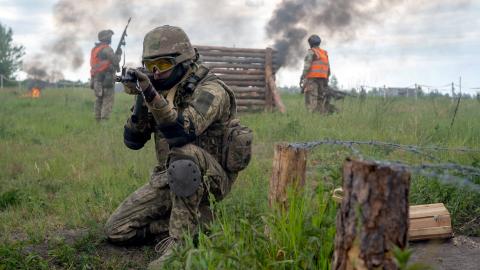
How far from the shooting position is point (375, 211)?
7.18 feet

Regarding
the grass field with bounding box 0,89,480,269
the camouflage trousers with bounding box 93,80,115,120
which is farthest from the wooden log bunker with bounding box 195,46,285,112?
the camouflage trousers with bounding box 93,80,115,120

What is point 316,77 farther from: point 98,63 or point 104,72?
point 98,63

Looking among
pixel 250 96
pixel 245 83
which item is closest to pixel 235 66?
pixel 245 83

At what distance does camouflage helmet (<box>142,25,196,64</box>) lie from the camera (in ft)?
14.8

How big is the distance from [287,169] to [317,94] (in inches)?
397

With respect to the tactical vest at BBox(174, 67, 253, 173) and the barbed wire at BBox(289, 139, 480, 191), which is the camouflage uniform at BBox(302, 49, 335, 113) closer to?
the tactical vest at BBox(174, 67, 253, 173)

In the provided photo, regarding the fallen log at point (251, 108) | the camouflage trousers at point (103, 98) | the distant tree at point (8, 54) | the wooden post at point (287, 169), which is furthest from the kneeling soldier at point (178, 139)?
the distant tree at point (8, 54)

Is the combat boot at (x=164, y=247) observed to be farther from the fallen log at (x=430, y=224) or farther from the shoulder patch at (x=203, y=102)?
the fallen log at (x=430, y=224)

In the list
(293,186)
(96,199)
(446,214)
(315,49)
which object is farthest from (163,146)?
(315,49)

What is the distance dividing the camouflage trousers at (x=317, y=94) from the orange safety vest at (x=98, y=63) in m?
4.34

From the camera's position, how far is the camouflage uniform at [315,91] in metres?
13.1

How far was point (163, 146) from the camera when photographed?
15.7 feet

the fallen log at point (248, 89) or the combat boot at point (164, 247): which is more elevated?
the fallen log at point (248, 89)

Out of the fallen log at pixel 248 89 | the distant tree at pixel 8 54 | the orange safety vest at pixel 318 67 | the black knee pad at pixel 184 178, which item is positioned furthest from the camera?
the distant tree at pixel 8 54
